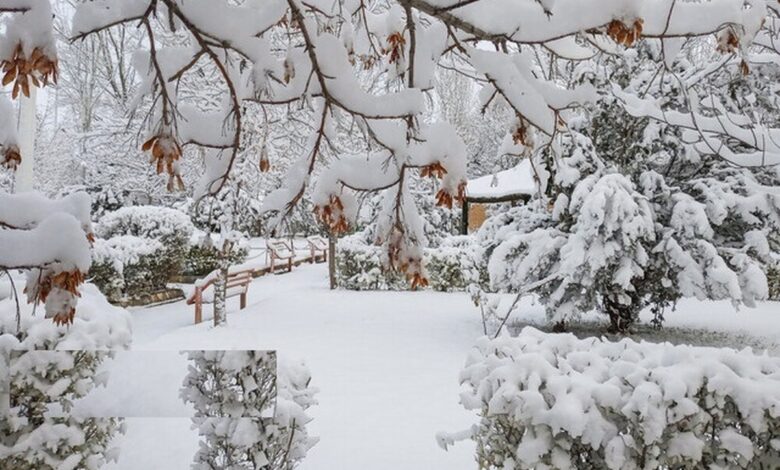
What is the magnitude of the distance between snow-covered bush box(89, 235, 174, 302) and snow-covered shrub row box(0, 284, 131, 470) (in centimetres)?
432

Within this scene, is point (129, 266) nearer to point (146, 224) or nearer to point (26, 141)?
point (146, 224)

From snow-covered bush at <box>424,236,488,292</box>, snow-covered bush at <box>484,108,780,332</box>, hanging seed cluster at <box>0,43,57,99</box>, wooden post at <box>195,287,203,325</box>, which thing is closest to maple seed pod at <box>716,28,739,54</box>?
hanging seed cluster at <box>0,43,57,99</box>

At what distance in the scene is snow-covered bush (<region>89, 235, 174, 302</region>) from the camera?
6.26 metres

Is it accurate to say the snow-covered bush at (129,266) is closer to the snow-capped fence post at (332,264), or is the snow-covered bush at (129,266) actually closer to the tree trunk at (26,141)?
the snow-capped fence post at (332,264)

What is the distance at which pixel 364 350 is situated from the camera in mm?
4738

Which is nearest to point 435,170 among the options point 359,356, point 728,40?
point 728,40

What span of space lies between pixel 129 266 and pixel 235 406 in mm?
5604

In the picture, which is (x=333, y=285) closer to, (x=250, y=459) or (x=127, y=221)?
(x=127, y=221)

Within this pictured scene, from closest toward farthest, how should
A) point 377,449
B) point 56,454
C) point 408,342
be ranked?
point 56,454
point 377,449
point 408,342

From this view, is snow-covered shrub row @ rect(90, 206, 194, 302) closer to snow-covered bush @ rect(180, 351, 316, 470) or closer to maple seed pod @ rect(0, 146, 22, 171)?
snow-covered bush @ rect(180, 351, 316, 470)

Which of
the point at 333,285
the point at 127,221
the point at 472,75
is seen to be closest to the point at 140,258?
the point at 127,221

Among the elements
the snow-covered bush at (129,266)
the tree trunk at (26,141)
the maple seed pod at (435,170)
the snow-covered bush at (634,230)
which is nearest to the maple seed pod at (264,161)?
the maple seed pod at (435,170)

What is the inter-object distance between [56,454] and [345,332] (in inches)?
141

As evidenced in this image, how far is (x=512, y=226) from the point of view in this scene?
17.8ft
